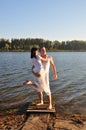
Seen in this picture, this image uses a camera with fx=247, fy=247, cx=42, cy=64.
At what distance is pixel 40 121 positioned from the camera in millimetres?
9000

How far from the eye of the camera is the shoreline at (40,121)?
8562 millimetres

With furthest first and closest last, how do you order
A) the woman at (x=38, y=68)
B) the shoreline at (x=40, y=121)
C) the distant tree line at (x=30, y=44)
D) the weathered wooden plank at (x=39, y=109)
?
the distant tree line at (x=30, y=44)
the weathered wooden plank at (x=39, y=109)
the woman at (x=38, y=68)
the shoreline at (x=40, y=121)

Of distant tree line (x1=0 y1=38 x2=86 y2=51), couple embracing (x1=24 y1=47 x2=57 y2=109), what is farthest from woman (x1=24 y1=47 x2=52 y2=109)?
distant tree line (x1=0 y1=38 x2=86 y2=51)

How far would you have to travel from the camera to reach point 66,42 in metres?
175

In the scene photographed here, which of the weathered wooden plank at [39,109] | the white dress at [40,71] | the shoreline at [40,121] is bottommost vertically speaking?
the shoreline at [40,121]

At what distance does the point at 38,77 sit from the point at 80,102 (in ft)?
14.4

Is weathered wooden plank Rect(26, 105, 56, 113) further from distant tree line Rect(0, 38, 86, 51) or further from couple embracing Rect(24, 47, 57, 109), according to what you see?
distant tree line Rect(0, 38, 86, 51)

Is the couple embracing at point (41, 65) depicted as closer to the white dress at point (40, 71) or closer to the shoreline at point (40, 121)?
the white dress at point (40, 71)

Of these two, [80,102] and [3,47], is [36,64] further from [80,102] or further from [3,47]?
[3,47]

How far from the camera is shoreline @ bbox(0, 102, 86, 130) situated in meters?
8.56

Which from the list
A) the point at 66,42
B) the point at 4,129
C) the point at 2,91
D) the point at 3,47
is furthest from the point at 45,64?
the point at 66,42

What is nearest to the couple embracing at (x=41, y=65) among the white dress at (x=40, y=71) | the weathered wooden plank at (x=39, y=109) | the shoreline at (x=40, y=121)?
the white dress at (x=40, y=71)

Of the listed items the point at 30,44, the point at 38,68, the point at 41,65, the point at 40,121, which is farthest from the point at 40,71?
the point at 30,44

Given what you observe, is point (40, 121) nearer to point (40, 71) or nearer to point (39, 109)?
point (39, 109)
